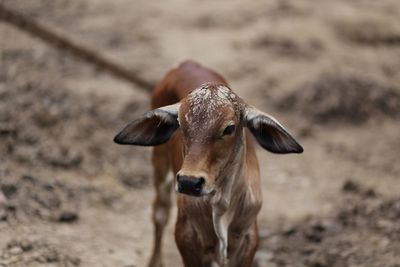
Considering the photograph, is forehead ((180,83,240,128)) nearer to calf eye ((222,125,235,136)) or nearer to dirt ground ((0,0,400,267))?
calf eye ((222,125,235,136))

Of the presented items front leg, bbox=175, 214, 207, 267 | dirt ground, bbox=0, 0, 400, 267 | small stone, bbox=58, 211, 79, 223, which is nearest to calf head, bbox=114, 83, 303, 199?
front leg, bbox=175, 214, 207, 267

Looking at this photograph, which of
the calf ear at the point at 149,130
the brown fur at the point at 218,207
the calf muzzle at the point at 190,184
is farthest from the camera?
the calf ear at the point at 149,130

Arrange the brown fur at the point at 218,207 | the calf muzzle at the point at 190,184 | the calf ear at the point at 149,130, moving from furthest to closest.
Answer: the calf ear at the point at 149,130 < the brown fur at the point at 218,207 < the calf muzzle at the point at 190,184

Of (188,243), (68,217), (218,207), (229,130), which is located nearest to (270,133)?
(229,130)

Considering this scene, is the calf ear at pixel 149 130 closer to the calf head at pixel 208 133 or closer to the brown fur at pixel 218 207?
the calf head at pixel 208 133

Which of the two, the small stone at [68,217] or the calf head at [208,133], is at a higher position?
the calf head at [208,133]

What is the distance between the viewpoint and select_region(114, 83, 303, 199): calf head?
4.57 metres

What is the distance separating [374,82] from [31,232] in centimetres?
581

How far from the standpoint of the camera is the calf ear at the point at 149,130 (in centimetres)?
509

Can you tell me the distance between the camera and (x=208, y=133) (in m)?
4.68

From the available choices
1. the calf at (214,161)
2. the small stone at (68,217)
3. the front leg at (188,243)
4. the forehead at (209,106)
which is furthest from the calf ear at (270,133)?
the small stone at (68,217)

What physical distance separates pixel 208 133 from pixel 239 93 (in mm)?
5848

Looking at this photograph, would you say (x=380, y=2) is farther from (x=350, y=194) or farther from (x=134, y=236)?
(x=134, y=236)

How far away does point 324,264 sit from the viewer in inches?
270
